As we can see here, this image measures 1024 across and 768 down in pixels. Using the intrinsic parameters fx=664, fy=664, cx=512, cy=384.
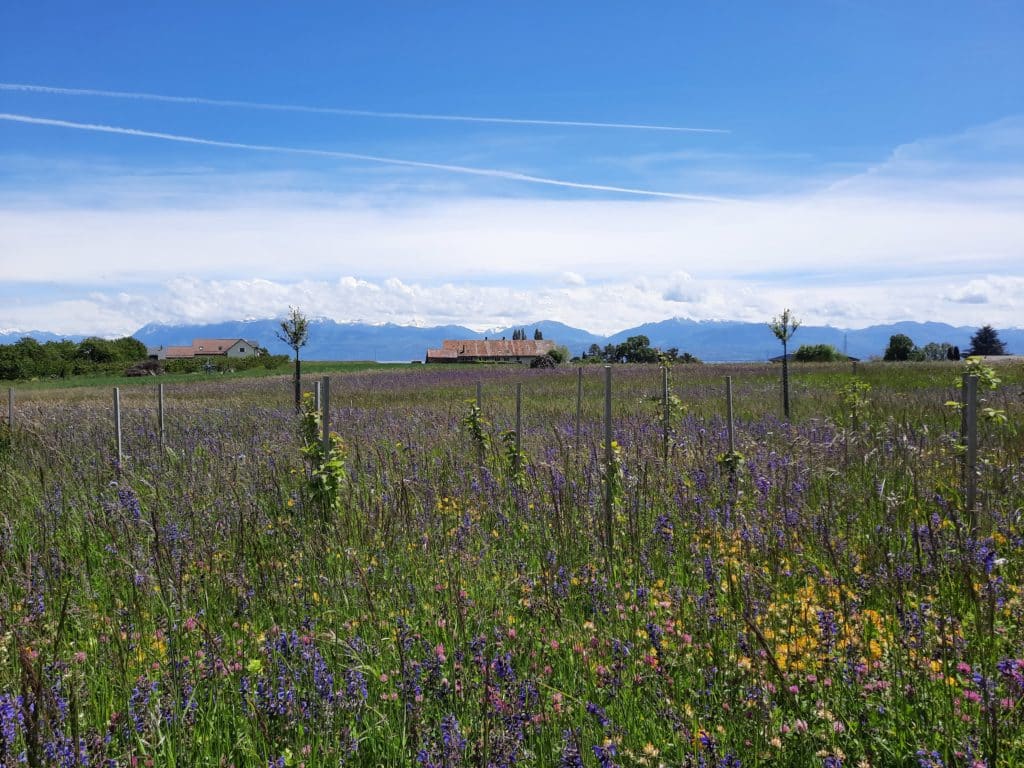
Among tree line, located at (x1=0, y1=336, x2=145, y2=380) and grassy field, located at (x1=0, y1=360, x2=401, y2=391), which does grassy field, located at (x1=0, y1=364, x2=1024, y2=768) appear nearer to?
grassy field, located at (x1=0, y1=360, x2=401, y2=391)

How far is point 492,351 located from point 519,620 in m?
107

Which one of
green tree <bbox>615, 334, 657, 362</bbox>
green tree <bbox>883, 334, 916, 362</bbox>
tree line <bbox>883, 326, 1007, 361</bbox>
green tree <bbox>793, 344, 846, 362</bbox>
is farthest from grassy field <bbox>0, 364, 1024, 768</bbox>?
green tree <bbox>615, 334, 657, 362</bbox>

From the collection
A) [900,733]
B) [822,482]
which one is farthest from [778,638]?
[822,482]

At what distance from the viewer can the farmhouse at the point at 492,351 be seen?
10388 centimetres

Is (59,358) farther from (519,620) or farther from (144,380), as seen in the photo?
(519,620)

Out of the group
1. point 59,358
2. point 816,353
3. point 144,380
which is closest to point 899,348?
point 816,353

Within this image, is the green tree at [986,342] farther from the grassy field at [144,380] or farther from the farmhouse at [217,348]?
the farmhouse at [217,348]

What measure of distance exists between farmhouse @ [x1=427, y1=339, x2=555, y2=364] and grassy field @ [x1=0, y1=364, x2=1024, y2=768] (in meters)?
94.0

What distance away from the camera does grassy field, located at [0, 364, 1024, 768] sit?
2.44 m

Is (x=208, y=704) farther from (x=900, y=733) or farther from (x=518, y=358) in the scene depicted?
(x=518, y=358)

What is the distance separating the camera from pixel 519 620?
3760 millimetres

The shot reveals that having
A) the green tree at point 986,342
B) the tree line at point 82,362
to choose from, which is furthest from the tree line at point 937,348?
the tree line at point 82,362

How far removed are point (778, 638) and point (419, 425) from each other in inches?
389

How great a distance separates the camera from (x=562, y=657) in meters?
3.35
